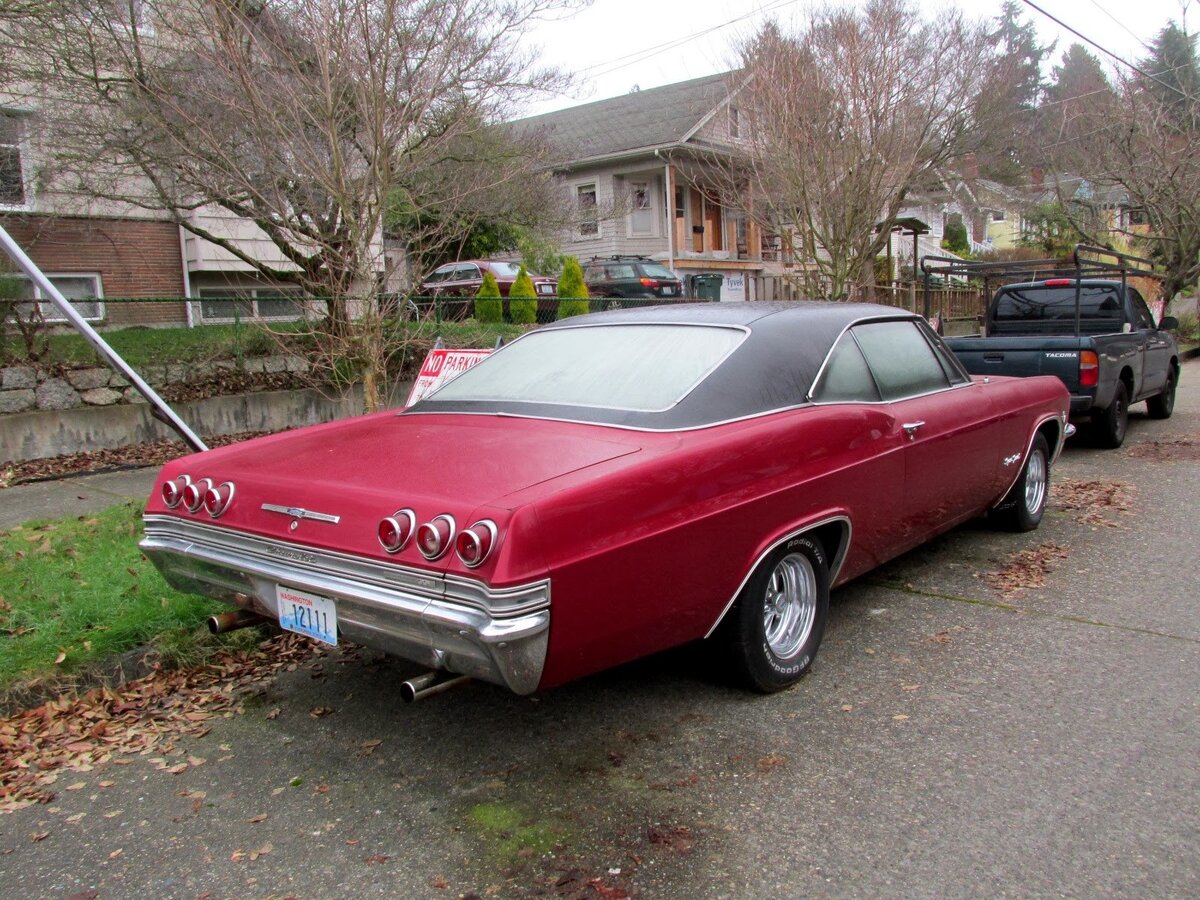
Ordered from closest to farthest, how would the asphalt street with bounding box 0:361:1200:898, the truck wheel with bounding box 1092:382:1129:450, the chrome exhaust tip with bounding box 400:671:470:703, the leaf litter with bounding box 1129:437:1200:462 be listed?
the asphalt street with bounding box 0:361:1200:898, the chrome exhaust tip with bounding box 400:671:470:703, the leaf litter with bounding box 1129:437:1200:462, the truck wheel with bounding box 1092:382:1129:450

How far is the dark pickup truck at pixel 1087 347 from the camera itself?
8.35 meters

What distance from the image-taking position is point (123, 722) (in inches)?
149

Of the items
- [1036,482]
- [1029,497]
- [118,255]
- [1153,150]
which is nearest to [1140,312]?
[1036,482]

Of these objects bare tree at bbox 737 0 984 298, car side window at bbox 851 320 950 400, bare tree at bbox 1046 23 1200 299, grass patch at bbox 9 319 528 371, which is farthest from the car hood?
bare tree at bbox 1046 23 1200 299

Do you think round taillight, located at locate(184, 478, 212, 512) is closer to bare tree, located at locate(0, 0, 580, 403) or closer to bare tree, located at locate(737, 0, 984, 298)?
bare tree, located at locate(0, 0, 580, 403)

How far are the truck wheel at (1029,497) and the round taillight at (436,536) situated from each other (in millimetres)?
4234

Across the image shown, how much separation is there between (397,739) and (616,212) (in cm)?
1691

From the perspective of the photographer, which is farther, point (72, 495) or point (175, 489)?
point (72, 495)

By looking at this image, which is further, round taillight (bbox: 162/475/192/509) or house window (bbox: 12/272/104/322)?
house window (bbox: 12/272/104/322)

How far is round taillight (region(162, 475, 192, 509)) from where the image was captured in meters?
3.70

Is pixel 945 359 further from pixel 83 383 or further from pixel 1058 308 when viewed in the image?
pixel 83 383

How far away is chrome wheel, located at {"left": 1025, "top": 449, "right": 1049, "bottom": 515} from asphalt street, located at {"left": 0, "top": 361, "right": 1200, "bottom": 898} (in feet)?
5.35

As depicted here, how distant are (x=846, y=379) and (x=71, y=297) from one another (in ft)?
33.8

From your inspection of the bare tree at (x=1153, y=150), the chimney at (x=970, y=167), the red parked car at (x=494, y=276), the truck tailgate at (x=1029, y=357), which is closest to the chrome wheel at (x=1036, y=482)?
the truck tailgate at (x=1029, y=357)
